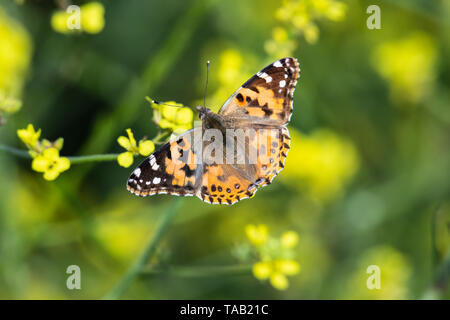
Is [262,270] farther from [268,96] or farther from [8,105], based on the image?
[8,105]

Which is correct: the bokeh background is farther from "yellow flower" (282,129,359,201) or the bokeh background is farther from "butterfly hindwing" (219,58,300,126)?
"butterfly hindwing" (219,58,300,126)

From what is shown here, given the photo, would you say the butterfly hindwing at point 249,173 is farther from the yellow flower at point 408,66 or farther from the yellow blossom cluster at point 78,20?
the yellow flower at point 408,66

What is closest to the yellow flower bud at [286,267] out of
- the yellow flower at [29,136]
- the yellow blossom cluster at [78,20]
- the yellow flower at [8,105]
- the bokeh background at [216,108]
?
the bokeh background at [216,108]

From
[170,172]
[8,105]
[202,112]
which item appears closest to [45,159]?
[8,105]

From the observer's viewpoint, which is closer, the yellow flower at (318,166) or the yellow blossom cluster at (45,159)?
the yellow blossom cluster at (45,159)
